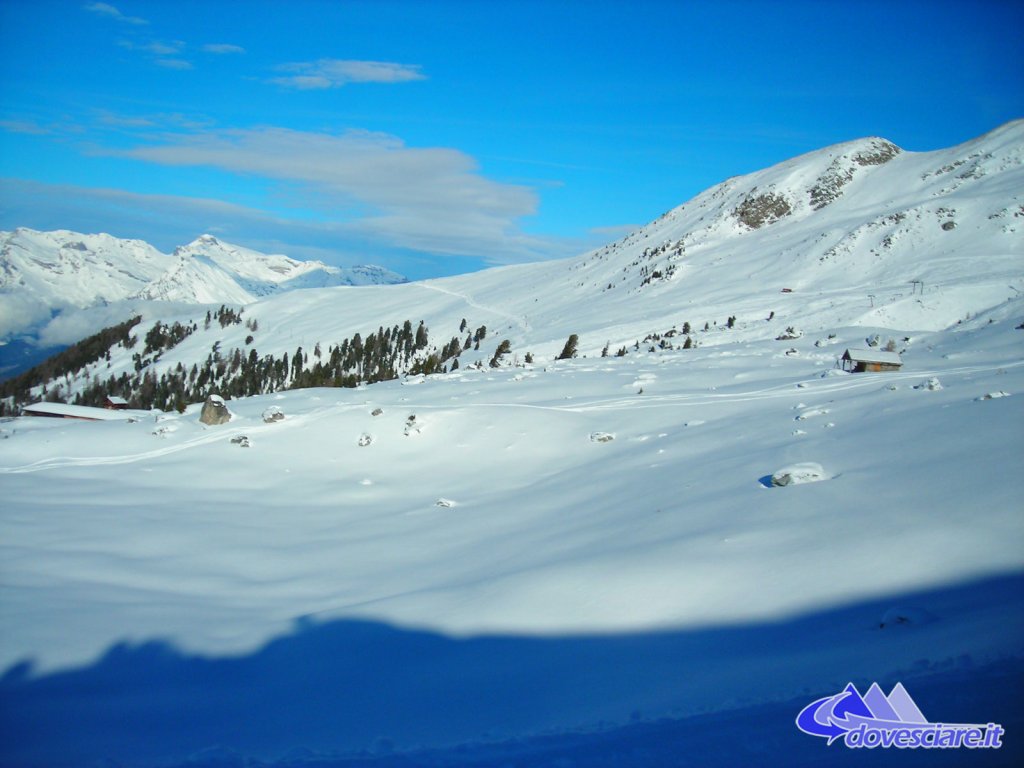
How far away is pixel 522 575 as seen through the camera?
11227 mm

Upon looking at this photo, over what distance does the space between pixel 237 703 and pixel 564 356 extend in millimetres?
50454

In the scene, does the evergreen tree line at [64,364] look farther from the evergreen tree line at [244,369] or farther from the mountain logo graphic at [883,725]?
the mountain logo graphic at [883,725]

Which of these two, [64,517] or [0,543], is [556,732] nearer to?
[0,543]

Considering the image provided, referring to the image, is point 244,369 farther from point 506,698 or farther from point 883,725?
point 883,725

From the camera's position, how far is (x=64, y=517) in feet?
52.2

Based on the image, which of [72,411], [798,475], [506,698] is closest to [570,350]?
[72,411]

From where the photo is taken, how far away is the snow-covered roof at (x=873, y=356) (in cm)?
2670

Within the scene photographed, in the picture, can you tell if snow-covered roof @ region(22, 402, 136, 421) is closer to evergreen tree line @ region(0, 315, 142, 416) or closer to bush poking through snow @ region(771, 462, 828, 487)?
bush poking through snow @ region(771, 462, 828, 487)

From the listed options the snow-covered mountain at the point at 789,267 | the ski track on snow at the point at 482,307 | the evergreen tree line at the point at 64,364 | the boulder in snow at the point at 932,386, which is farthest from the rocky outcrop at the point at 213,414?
the evergreen tree line at the point at 64,364

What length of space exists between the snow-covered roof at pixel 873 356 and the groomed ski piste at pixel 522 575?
2.09 ft

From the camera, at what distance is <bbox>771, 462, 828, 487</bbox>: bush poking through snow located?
12500 millimetres

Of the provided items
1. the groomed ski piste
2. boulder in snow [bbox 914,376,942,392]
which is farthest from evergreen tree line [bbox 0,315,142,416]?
boulder in snow [bbox 914,376,942,392]

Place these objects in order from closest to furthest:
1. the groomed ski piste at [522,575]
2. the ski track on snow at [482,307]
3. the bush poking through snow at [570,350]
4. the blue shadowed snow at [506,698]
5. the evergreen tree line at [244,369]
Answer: the blue shadowed snow at [506,698] → the groomed ski piste at [522,575] → the bush poking through snow at [570,350] → the ski track on snow at [482,307] → the evergreen tree line at [244,369]

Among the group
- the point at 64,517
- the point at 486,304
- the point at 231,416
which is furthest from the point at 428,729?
the point at 486,304
